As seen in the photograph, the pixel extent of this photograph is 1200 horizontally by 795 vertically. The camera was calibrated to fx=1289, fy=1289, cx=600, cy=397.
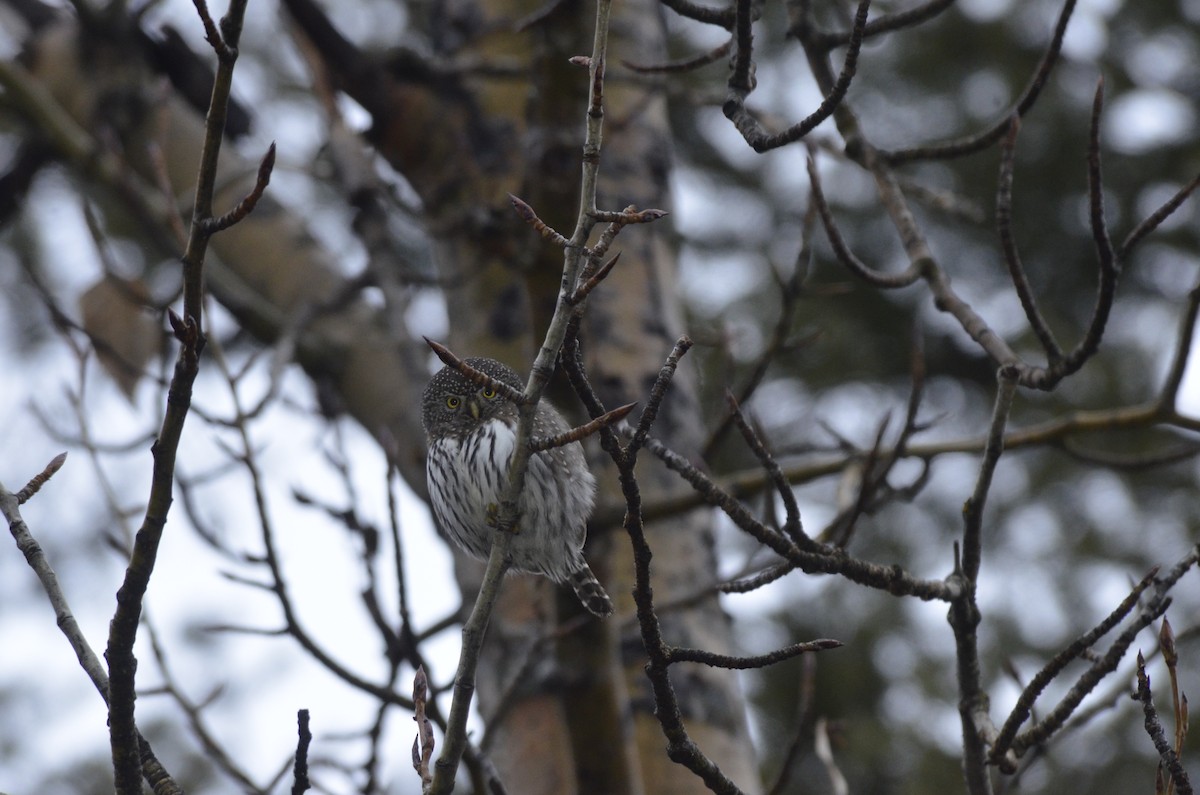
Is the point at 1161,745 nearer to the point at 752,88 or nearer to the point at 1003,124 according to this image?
the point at 752,88

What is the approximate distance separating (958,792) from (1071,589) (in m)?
1.86

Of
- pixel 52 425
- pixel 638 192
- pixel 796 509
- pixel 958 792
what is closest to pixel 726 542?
pixel 958 792

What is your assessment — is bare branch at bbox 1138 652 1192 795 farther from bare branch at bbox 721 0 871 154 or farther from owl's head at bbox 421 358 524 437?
owl's head at bbox 421 358 524 437

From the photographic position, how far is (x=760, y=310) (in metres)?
8.02

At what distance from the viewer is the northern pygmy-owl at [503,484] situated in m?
3.35

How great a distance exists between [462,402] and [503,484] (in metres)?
0.46

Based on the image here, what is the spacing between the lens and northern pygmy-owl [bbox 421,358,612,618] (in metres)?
3.35

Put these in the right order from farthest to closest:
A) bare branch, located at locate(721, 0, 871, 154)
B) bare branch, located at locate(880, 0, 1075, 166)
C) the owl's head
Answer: the owl's head, bare branch, located at locate(880, 0, 1075, 166), bare branch, located at locate(721, 0, 871, 154)

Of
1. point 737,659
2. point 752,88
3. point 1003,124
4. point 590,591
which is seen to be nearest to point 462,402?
point 590,591

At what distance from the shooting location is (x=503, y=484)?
3.32 metres

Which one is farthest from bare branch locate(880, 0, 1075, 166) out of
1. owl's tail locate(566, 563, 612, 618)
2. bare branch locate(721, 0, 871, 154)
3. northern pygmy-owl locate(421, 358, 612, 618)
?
owl's tail locate(566, 563, 612, 618)

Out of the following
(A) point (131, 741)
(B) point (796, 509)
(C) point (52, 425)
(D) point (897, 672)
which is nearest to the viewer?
(A) point (131, 741)

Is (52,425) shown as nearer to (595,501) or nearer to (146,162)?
(146,162)

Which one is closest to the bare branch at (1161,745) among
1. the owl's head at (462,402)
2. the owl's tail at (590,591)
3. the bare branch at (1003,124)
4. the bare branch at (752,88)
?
the bare branch at (752,88)
